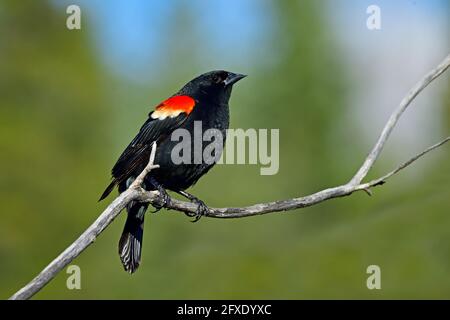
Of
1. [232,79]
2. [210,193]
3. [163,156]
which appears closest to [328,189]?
[163,156]

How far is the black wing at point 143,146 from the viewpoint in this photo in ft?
15.5

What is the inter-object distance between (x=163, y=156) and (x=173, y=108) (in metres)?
0.43

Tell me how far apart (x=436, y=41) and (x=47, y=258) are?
894 cm

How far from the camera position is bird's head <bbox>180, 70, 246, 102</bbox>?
5.16m

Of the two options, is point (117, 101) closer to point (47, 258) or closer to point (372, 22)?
point (47, 258)

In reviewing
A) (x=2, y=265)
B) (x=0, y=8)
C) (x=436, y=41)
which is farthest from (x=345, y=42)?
(x=2, y=265)

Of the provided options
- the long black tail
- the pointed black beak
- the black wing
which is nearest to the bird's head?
the pointed black beak

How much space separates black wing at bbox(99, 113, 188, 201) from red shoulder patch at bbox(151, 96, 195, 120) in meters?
0.03

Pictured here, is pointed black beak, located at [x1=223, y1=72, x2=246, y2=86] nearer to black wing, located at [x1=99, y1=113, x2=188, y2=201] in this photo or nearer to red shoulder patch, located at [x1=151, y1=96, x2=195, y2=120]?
red shoulder patch, located at [x1=151, y1=96, x2=195, y2=120]

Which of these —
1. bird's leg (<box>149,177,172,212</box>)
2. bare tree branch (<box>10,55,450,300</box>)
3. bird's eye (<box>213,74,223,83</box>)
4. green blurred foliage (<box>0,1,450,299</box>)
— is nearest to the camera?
bare tree branch (<box>10,55,450,300</box>)

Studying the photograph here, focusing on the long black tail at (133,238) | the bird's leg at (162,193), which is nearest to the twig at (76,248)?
the bird's leg at (162,193)

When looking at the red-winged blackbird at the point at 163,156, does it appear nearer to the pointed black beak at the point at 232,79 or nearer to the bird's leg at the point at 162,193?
the bird's leg at the point at 162,193

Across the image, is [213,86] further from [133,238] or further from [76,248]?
[76,248]

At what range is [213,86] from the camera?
5.23 m
